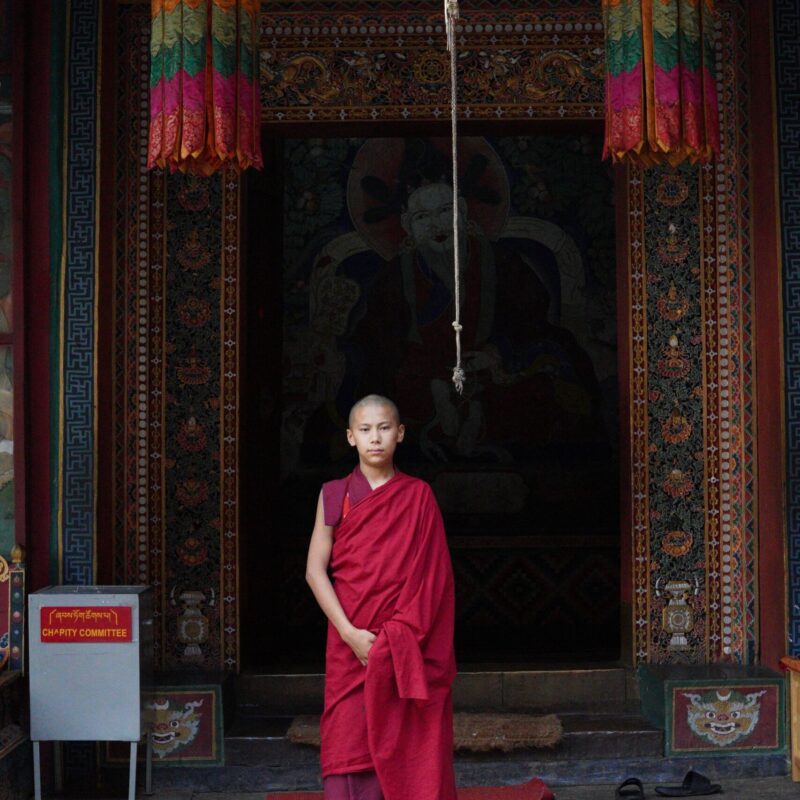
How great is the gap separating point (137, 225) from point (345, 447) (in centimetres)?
342

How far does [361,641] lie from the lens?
475 cm

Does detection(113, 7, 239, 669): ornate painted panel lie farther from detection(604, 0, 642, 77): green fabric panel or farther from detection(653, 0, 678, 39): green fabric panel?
detection(653, 0, 678, 39): green fabric panel

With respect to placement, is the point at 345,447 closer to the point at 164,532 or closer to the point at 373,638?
the point at 164,532

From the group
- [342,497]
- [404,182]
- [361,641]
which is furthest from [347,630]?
[404,182]

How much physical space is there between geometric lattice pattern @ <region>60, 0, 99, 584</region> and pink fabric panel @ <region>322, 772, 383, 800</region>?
179cm

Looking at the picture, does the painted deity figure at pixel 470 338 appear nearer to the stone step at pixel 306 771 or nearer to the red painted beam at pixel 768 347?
the red painted beam at pixel 768 347

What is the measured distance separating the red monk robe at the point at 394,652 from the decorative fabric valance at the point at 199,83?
4.61 feet

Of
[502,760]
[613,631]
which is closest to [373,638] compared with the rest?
[502,760]

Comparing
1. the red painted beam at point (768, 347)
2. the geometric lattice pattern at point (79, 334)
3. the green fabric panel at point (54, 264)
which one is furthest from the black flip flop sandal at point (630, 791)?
the green fabric panel at point (54, 264)

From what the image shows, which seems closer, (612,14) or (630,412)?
(612,14)

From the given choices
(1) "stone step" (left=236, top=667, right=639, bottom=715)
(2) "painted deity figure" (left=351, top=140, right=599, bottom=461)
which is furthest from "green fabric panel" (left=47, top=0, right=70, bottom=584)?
(2) "painted deity figure" (left=351, top=140, right=599, bottom=461)

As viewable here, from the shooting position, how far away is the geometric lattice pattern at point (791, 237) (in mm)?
6316

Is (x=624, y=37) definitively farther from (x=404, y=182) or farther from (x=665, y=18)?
(x=404, y=182)

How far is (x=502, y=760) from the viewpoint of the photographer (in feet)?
20.2
